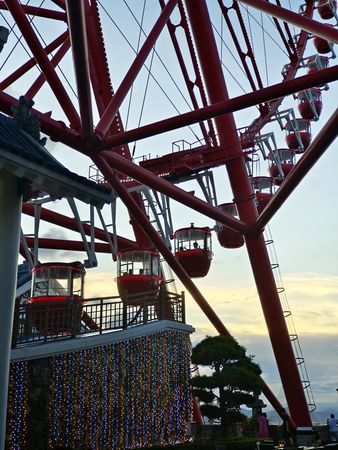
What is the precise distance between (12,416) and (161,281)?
14329 millimetres

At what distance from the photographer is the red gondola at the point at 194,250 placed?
27.1 m

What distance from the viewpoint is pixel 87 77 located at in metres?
10.7

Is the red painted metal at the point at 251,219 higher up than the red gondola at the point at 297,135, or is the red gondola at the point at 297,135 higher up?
the red gondola at the point at 297,135

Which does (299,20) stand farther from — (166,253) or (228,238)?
(228,238)

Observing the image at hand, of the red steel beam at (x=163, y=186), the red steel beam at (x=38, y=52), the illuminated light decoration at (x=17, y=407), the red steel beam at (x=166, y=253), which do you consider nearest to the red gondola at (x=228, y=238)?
the red steel beam at (x=166, y=253)

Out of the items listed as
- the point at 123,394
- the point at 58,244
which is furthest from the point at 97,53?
the point at 123,394

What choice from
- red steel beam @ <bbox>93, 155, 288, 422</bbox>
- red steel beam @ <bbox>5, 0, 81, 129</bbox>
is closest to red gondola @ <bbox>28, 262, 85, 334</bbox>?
Answer: red steel beam @ <bbox>93, 155, 288, 422</bbox>

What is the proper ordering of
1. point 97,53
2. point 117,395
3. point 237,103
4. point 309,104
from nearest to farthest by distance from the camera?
point 237,103 < point 117,395 < point 97,53 < point 309,104

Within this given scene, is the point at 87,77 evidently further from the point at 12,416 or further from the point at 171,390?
the point at 171,390

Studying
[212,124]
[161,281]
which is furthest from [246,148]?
[161,281]

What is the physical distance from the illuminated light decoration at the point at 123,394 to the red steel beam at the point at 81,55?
18.8 feet

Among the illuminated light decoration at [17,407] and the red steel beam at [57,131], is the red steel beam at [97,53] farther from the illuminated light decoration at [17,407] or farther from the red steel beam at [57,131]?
the illuminated light decoration at [17,407]

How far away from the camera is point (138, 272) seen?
25.9m

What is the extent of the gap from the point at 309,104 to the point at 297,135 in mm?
3744
